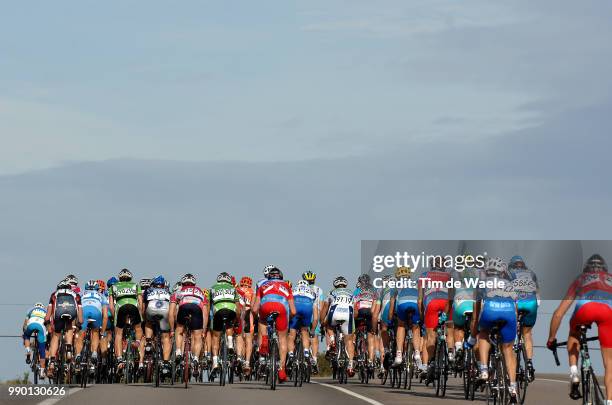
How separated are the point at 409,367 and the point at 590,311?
10.5m

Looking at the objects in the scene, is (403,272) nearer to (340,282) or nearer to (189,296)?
(340,282)

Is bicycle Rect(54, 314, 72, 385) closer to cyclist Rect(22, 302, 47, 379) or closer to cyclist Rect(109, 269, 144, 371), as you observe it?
cyclist Rect(109, 269, 144, 371)

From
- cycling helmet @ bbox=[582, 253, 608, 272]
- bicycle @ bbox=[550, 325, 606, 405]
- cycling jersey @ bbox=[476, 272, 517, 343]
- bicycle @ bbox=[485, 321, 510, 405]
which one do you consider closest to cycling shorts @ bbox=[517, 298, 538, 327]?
bicycle @ bbox=[485, 321, 510, 405]

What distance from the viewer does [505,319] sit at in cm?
1784

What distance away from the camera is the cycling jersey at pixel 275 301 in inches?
941

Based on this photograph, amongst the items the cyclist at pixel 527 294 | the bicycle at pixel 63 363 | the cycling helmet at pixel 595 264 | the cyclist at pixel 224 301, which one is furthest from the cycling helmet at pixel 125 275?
the cycling helmet at pixel 595 264

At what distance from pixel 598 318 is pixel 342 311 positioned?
45.1 feet

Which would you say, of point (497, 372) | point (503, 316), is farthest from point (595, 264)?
point (497, 372)

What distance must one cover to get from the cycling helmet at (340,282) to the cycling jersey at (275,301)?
15.6 feet

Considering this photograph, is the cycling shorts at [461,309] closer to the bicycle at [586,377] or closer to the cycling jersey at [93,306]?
the bicycle at [586,377]

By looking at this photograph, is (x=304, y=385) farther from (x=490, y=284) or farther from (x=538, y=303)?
(x=490, y=284)

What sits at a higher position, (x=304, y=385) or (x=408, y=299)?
(x=408, y=299)

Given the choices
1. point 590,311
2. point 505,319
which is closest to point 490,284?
point 505,319

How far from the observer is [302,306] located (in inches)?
1003
